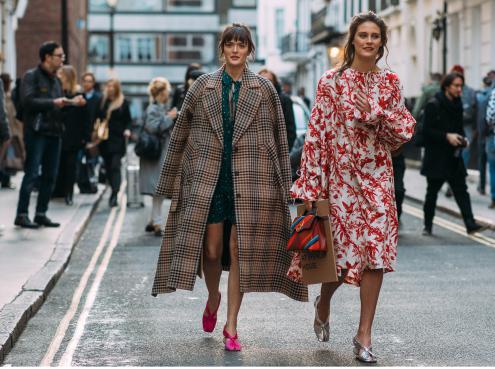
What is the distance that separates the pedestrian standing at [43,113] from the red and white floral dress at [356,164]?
7.06 meters

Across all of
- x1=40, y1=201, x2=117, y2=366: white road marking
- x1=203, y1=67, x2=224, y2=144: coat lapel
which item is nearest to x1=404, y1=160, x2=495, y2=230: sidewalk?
x1=40, y1=201, x2=117, y2=366: white road marking

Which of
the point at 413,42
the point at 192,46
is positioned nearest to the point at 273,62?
the point at 192,46

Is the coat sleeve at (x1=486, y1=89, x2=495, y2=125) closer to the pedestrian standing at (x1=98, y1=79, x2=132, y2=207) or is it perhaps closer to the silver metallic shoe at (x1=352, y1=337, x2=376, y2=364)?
the pedestrian standing at (x1=98, y1=79, x2=132, y2=207)

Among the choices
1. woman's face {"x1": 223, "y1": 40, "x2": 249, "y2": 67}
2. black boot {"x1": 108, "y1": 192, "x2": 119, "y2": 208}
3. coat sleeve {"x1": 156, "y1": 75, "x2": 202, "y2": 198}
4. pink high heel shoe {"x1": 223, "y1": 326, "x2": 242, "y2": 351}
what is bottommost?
black boot {"x1": 108, "y1": 192, "x2": 119, "y2": 208}

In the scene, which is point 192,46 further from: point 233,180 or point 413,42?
point 233,180

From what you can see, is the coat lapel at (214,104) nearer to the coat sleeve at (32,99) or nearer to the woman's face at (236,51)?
the woman's face at (236,51)

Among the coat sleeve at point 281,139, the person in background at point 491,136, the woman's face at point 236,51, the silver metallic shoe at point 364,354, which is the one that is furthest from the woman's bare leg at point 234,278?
the person in background at point 491,136

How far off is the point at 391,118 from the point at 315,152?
442mm

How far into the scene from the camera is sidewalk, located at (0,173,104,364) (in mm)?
8430

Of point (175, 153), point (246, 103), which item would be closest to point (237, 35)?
point (246, 103)

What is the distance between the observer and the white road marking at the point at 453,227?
14227 millimetres

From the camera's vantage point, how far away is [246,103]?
754cm

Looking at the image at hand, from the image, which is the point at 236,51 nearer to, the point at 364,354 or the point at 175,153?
the point at 175,153

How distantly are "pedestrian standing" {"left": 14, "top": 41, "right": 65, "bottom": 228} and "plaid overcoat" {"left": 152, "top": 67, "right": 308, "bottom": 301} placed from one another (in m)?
6.40
